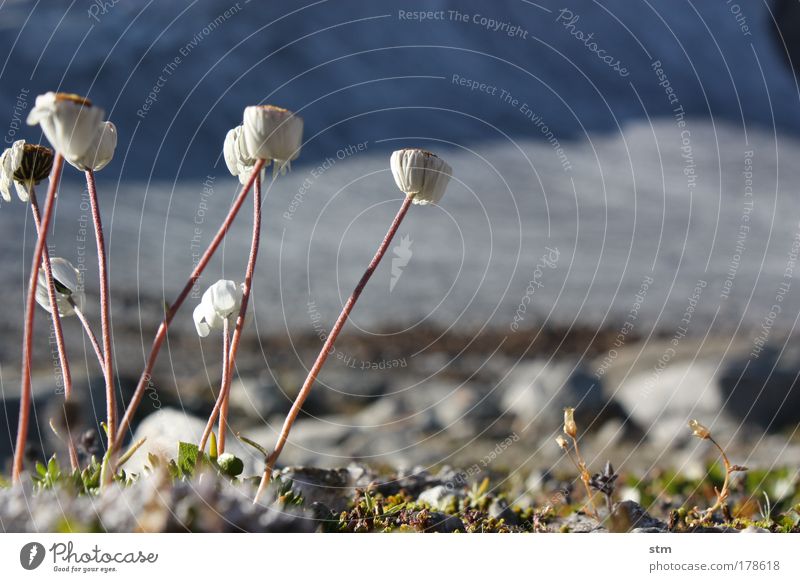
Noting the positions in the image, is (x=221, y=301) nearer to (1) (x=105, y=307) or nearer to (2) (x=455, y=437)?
(1) (x=105, y=307)

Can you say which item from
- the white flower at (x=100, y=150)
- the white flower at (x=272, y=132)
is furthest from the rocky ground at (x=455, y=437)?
the white flower at (x=272, y=132)

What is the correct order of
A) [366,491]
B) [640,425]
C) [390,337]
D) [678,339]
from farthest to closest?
[390,337]
[678,339]
[640,425]
[366,491]

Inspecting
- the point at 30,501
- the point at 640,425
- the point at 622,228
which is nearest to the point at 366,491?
the point at 30,501

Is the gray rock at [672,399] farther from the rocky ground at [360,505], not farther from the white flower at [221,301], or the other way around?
the white flower at [221,301]

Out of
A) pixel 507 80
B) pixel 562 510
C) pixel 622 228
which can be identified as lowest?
pixel 562 510

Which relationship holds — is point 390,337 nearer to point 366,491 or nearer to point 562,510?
point 562,510
